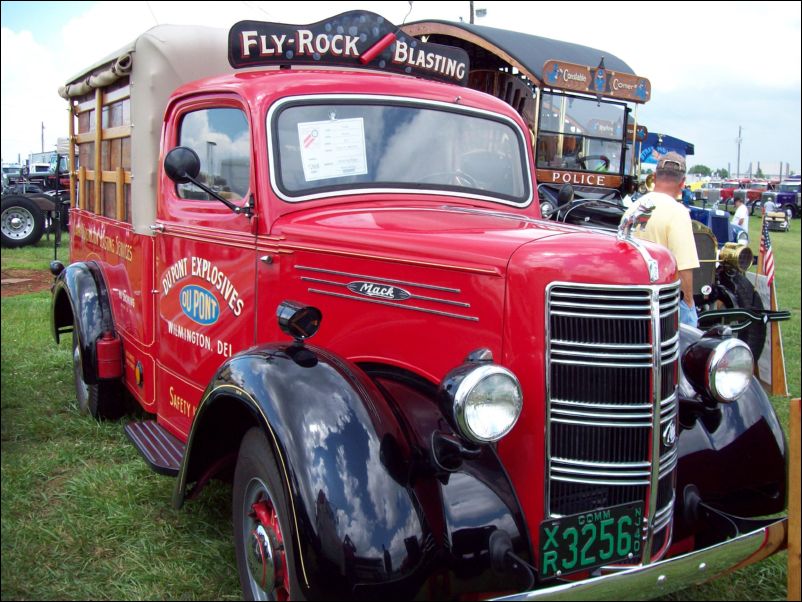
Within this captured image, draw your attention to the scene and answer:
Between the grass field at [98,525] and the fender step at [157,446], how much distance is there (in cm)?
26

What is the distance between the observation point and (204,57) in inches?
165

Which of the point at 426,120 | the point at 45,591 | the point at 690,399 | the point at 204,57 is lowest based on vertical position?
the point at 45,591

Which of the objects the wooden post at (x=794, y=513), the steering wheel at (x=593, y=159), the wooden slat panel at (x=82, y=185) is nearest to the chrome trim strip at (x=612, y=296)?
the wooden post at (x=794, y=513)

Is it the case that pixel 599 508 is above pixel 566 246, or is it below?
below

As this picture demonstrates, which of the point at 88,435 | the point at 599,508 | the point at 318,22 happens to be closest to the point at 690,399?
the point at 599,508

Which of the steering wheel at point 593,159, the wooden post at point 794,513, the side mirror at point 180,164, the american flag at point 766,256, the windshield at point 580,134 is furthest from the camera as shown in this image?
the steering wheel at point 593,159

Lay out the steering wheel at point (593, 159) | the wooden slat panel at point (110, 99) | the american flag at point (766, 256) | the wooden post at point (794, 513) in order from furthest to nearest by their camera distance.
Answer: the steering wheel at point (593, 159) < the american flag at point (766, 256) < the wooden slat panel at point (110, 99) < the wooden post at point (794, 513)

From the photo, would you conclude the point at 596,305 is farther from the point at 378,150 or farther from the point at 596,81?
the point at 596,81

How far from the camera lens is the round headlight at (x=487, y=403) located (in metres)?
2.17

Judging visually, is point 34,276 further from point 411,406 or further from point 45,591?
point 411,406

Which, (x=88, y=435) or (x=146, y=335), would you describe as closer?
(x=146, y=335)

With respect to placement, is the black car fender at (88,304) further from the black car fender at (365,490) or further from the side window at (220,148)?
the black car fender at (365,490)

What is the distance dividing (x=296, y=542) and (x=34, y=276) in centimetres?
291

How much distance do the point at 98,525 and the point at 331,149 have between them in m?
2.03
